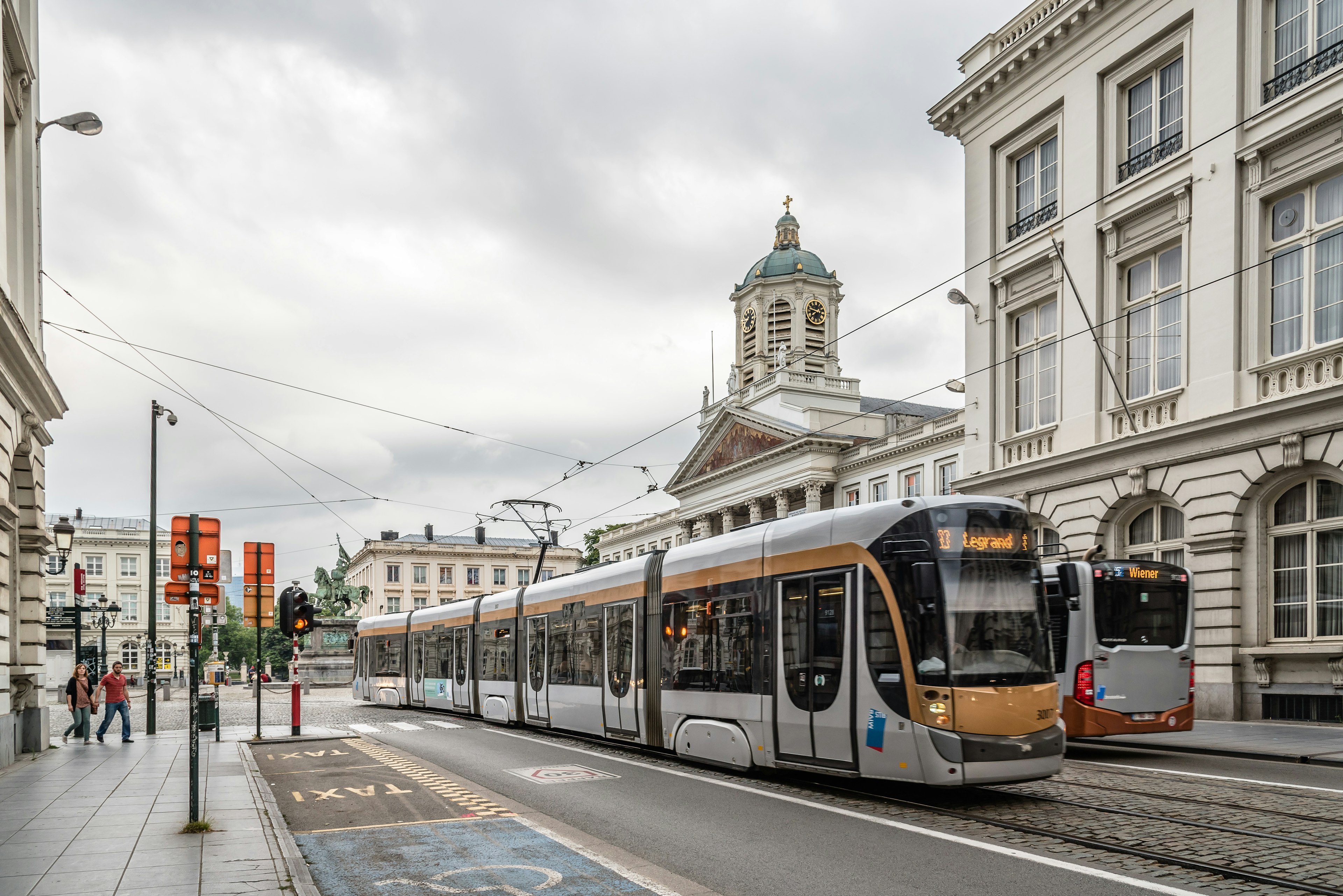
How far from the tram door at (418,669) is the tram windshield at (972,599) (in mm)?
22772

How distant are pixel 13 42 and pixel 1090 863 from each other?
19917 millimetres

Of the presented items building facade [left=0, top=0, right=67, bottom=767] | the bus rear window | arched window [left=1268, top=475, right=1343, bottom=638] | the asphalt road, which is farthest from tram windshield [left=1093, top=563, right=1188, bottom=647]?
building facade [left=0, top=0, right=67, bottom=767]

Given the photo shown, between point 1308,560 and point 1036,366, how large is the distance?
Answer: 9.23 metres

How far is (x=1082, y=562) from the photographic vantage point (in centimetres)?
1900

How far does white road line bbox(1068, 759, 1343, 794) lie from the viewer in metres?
12.8

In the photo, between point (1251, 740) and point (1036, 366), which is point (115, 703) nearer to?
point (1251, 740)

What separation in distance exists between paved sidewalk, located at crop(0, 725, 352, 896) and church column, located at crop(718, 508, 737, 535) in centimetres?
4976

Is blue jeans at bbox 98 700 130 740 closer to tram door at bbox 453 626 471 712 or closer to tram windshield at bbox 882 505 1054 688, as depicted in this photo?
tram door at bbox 453 626 471 712

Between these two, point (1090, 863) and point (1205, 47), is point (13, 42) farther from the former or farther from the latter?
point (1205, 47)

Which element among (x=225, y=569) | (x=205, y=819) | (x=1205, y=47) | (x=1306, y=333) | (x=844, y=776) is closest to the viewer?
(x=205, y=819)

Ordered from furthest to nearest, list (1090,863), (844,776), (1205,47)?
(1205,47) < (844,776) < (1090,863)

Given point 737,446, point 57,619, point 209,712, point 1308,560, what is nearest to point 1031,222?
point 1308,560

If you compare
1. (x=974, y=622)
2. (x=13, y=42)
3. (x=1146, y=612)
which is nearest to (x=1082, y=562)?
(x=1146, y=612)

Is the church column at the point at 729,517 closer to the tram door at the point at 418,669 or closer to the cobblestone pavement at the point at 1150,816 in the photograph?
the tram door at the point at 418,669
